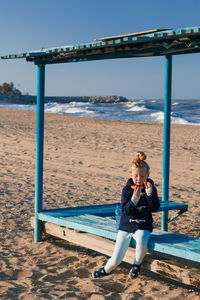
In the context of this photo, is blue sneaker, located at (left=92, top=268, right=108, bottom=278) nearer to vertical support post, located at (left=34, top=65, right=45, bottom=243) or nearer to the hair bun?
the hair bun

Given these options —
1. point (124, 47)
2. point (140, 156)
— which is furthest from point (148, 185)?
point (124, 47)

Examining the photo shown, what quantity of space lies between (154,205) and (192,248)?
0.48 m

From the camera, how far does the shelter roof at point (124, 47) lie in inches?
133

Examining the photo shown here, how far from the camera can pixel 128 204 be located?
12.1 ft

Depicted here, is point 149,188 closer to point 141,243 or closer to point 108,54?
point 141,243

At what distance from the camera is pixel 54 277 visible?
3.93 m

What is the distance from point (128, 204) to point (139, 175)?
0.90 feet

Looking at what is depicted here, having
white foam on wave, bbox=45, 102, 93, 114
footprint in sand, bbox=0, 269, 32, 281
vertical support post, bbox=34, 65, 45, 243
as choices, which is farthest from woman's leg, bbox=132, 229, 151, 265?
white foam on wave, bbox=45, 102, 93, 114

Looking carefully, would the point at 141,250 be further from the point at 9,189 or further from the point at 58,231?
the point at 9,189

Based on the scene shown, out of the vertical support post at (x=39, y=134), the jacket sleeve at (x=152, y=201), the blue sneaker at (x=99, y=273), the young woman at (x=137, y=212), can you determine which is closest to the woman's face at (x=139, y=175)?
the young woman at (x=137, y=212)

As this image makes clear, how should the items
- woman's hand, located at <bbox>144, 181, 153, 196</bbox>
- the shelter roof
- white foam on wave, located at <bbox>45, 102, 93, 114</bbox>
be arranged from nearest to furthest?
the shelter roof
woman's hand, located at <bbox>144, 181, 153, 196</bbox>
white foam on wave, located at <bbox>45, 102, 93, 114</bbox>

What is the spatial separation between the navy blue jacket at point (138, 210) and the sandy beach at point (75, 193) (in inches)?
21.2

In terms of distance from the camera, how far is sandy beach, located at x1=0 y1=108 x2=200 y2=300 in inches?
146

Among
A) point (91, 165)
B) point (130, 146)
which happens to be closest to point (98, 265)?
point (91, 165)
